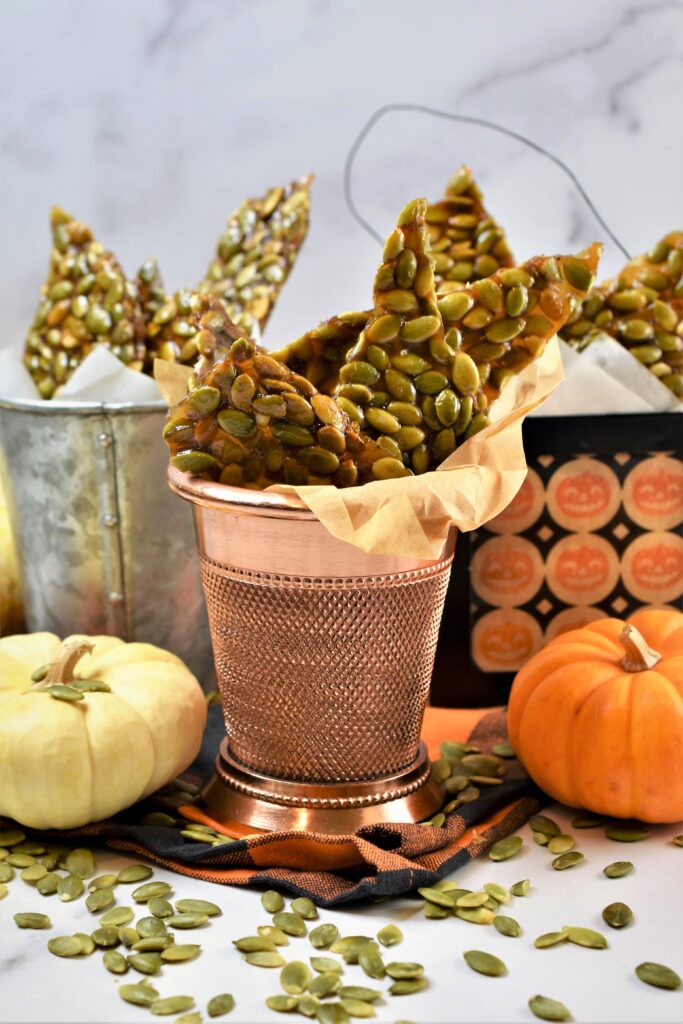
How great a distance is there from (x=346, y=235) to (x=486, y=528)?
25.6 inches

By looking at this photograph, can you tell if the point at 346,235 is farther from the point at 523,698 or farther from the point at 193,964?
the point at 193,964

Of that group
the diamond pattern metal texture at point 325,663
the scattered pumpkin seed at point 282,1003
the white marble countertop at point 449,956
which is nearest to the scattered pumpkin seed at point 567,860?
the white marble countertop at point 449,956

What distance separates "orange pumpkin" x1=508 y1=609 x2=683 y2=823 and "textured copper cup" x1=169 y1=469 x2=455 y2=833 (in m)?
0.08

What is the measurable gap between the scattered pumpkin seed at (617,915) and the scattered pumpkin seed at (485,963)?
0.08 metres

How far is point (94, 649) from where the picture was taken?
0.93 metres

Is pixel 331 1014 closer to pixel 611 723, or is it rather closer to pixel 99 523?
pixel 611 723

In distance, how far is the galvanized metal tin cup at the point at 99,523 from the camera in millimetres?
1014

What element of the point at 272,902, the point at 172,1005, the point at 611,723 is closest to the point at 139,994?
the point at 172,1005

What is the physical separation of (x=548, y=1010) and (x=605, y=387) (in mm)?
514

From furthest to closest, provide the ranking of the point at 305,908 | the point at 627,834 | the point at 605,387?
1. the point at 605,387
2. the point at 627,834
3. the point at 305,908

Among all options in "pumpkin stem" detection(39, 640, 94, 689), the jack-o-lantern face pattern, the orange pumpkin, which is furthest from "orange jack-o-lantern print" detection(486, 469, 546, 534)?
"pumpkin stem" detection(39, 640, 94, 689)

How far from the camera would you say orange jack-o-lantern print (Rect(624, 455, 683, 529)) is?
102 cm

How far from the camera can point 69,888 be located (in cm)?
78

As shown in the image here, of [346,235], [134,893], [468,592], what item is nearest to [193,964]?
[134,893]
